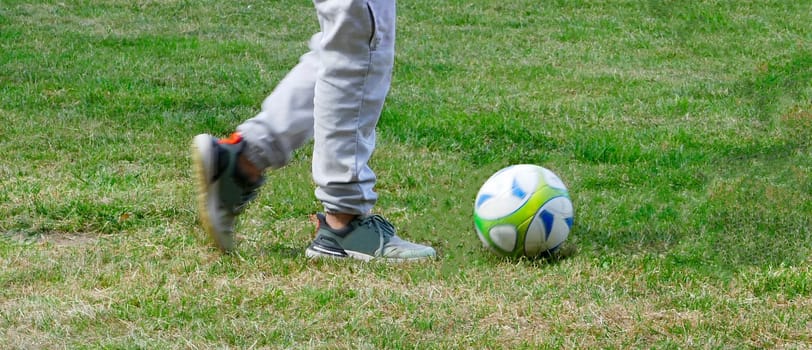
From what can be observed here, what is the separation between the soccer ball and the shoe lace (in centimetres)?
32

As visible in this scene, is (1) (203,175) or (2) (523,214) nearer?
(1) (203,175)

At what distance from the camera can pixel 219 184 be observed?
355 centimetres

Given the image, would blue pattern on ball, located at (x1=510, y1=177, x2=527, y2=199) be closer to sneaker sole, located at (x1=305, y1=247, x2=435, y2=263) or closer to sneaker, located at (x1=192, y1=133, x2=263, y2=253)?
sneaker sole, located at (x1=305, y1=247, x2=435, y2=263)

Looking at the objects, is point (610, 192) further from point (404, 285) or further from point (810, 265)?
point (404, 285)

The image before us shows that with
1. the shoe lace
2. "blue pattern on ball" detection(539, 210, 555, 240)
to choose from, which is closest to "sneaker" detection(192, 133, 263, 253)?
the shoe lace

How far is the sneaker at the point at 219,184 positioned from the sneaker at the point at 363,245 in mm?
342

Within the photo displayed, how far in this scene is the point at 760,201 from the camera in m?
4.66

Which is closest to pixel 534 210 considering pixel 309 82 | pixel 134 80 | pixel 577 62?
pixel 309 82

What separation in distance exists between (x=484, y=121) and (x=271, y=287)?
2977mm

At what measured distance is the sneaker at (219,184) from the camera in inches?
137

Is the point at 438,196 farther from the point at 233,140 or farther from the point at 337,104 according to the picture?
the point at 233,140

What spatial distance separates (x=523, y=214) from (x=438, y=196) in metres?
1.06

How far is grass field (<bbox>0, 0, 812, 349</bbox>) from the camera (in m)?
3.20

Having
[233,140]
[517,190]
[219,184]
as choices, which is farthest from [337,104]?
[517,190]
